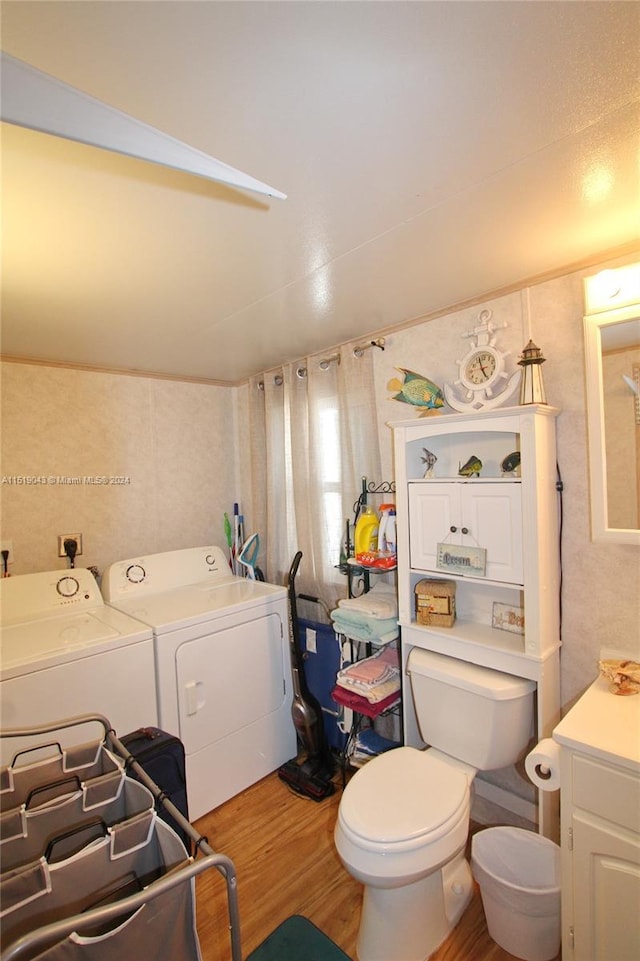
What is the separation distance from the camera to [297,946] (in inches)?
56.9

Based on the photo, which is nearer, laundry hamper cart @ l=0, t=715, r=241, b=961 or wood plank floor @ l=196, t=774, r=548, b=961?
laundry hamper cart @ l=0, t=715, r=241, b=961

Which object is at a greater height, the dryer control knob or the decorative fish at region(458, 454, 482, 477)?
the decorative fish at region(458, 454, 482, 477)

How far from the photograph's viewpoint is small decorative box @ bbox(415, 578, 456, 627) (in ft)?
5.99

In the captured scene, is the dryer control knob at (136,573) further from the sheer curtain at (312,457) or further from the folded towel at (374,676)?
the folded towel at (374,676)

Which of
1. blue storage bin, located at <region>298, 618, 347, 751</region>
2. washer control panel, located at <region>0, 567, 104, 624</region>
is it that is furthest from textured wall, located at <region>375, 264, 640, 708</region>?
washer control panel, located at <region>0, 567, 104, 624</region>

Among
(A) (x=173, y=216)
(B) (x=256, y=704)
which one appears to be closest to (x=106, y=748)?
(B) (x=256, y=704)

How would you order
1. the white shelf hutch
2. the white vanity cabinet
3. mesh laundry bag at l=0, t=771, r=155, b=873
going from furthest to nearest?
the white shelf hutch → the white vanity cabinet → mesh laundry bag at l=0, t=771, r=155, b=873

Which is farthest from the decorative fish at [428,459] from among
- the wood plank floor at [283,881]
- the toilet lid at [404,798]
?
the wood plank floor at [283,881]

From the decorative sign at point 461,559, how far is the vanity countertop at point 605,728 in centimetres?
52

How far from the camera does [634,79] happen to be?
0.84m

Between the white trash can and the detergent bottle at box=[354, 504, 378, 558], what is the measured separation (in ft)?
3.86

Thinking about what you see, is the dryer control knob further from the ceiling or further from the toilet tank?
the toilet tank

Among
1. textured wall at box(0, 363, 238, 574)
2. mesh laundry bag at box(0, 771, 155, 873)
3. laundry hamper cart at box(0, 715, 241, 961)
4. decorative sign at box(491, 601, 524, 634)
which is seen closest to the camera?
laundry hamper cart at box(0, 715, 241, 961)

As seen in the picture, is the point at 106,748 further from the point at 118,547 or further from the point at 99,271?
the point at 118,547
